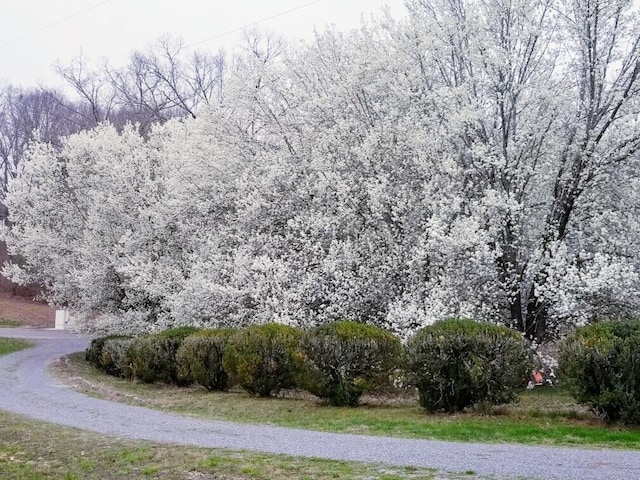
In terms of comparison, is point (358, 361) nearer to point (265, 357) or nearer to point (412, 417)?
point (412, 417)

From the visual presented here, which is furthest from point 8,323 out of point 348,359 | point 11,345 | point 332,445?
point 332,445

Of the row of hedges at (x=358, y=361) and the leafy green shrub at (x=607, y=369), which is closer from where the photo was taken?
the leafy green shrub at (x=607, y=369)

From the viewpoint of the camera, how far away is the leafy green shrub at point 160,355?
50.0ft

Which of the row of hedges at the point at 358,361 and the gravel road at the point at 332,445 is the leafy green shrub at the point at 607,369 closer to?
the row of hedges at the point at 358,361

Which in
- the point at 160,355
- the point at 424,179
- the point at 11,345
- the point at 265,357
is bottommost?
the point at 11,345

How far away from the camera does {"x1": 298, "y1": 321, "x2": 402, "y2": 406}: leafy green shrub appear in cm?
1104

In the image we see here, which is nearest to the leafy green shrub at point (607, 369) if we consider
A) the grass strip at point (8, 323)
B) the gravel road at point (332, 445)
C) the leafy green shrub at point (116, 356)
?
the gravel road at point (332, 445)

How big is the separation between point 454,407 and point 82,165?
1578 centimetres

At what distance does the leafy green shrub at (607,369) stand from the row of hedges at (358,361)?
96 centimetres

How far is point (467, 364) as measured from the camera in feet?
32.2

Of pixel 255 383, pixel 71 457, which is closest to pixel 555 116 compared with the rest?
pixel 255 383

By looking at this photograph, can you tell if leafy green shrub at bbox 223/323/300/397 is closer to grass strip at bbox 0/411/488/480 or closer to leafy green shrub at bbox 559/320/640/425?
grass strip at bbox 0/411/488/480

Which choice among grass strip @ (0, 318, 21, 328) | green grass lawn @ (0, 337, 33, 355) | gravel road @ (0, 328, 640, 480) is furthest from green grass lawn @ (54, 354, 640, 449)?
grass strip @ (0, 318, 21, 328)

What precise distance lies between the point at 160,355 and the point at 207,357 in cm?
192
